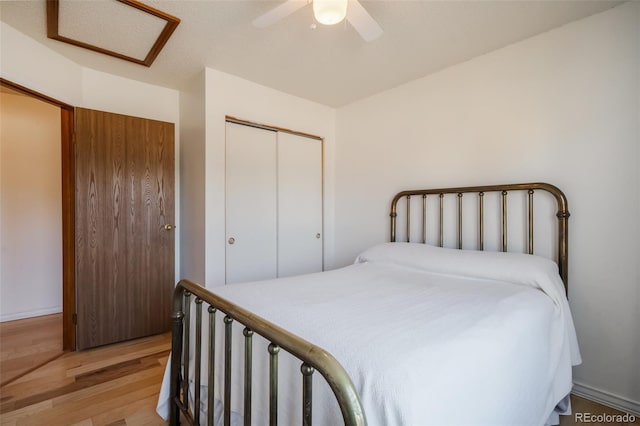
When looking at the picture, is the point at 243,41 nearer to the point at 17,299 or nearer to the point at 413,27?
the point at 413,27

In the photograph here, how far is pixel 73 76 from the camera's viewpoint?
2.45m

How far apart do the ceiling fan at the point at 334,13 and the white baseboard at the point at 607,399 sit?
7.79 ft

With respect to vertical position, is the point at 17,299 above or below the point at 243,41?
below

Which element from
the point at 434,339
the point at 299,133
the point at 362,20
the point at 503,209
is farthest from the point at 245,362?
the point at 299,133

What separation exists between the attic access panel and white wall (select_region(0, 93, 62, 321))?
1696 mm

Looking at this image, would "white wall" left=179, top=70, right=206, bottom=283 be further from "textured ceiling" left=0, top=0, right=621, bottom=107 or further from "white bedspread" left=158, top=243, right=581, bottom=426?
"white bedspread" left=158, top=243, right=581, bottom=426

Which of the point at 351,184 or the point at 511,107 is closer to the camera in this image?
the point at 511,107

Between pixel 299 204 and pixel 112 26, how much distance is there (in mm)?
2004

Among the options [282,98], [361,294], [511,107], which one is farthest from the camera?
[282,98]

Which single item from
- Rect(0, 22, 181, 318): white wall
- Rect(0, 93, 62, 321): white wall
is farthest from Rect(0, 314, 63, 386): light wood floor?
Rect(0, 22, 181, 318): white wall

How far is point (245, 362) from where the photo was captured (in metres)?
0.94

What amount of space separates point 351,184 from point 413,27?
63.5 inches

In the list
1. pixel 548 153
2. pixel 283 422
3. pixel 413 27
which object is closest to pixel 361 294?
pixel 283 422

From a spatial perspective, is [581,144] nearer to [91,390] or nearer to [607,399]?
[607,399]
